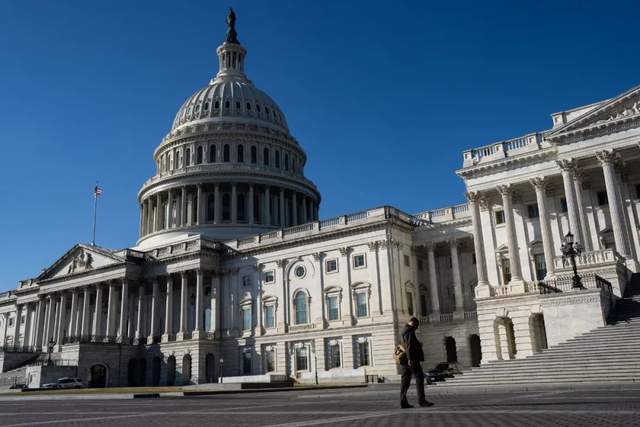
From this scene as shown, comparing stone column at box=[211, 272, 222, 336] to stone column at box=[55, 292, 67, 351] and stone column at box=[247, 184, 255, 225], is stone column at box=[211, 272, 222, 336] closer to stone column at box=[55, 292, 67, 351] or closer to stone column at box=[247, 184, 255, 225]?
stone column at box=[247, 184, 255, 225]

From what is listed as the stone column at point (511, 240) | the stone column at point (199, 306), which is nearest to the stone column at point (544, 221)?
the stone column at point (511, 240)

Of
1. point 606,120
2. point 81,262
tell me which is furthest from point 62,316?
point 606,120

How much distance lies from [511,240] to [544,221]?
3.10 m

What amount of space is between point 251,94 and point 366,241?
5747 centimetres

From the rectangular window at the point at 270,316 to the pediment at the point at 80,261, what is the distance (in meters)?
22.1

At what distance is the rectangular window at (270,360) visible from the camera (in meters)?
70.9

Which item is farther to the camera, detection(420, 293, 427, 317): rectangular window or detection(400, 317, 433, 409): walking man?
detection(420, 293, 427, 317): rectangular window

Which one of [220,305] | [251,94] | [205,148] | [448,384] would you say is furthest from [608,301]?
[251,94]

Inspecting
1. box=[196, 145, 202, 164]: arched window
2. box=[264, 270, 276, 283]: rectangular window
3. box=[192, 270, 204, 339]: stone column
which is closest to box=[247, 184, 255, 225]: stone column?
box=[196, 145, 202, 164]: arched window

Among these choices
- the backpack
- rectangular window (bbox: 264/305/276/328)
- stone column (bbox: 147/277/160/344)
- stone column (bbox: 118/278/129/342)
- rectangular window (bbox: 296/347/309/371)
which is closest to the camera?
Result: the backpack

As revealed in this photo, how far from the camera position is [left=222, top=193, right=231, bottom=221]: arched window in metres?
97.6

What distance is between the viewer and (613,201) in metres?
45.6

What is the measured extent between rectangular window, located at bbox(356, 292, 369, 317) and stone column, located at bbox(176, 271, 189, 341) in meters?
24.0

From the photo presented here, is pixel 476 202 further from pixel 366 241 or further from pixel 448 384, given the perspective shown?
pixel 448 384
